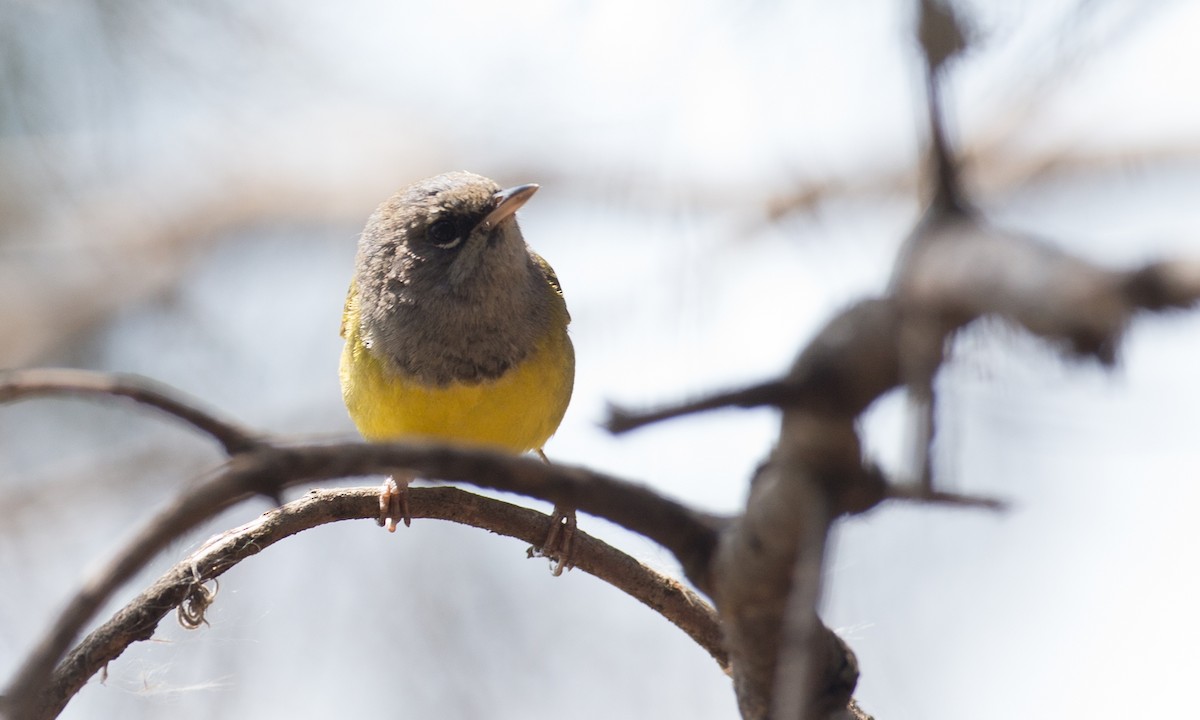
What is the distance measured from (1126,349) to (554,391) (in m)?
2.95

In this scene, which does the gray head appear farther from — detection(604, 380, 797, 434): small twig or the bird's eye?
detection(604, 380, 797, 434): small twig

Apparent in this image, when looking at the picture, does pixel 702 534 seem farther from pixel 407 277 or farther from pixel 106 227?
pixel 106 227

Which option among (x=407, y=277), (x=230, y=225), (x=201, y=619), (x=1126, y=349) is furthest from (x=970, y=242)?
(x=230, y=225)

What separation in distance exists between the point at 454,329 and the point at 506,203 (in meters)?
0.50

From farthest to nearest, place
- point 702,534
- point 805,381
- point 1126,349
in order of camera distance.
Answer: point 702,534, point 805,381, point 1126,349

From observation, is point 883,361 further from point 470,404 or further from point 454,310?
point 454,310

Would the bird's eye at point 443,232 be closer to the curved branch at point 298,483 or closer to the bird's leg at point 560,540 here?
the bird's leg at point 560,540

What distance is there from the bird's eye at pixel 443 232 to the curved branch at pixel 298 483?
9.33 feet

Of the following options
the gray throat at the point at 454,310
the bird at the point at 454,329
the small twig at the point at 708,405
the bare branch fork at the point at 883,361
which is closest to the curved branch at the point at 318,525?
the bird at the point at 454,329

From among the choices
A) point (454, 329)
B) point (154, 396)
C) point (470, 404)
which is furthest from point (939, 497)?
point (454, 329)

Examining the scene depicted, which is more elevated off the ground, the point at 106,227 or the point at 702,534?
the point at 106,227

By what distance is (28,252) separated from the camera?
7.55 m

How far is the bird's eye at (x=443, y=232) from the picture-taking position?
4.16 meters

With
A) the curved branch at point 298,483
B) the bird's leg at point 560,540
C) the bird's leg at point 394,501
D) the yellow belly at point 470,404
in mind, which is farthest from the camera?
the yellow belly at point 470,404
